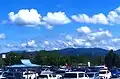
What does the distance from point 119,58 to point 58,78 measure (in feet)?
366

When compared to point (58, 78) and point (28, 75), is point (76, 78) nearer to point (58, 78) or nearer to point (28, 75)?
point (58, 78)

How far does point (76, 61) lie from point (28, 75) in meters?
129

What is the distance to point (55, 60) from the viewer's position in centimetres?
16700

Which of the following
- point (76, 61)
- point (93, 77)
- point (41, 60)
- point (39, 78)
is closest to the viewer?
point (93, 77)

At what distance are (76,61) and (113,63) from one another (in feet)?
105

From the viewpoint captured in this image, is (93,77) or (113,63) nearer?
(93,77)

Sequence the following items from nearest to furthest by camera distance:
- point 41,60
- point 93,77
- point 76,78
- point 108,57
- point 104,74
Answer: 1. point 76,78
2. point 93,77
3. point 104,74
4. point 108,57
5. point 41,60

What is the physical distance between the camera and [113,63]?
153 metres

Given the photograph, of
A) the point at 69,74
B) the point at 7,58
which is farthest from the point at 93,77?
the point at 7,58

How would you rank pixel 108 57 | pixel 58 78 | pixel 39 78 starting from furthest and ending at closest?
pixel 108 57 → pixel 58 78 → pixel 39 78

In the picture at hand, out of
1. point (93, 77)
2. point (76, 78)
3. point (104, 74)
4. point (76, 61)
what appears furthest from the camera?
point (76, 61)

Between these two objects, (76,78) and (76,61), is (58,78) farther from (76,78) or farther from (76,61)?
(76,61)

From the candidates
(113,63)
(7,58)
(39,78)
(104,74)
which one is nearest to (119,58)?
(113,63)

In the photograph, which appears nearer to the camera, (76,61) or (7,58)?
(7,58)
